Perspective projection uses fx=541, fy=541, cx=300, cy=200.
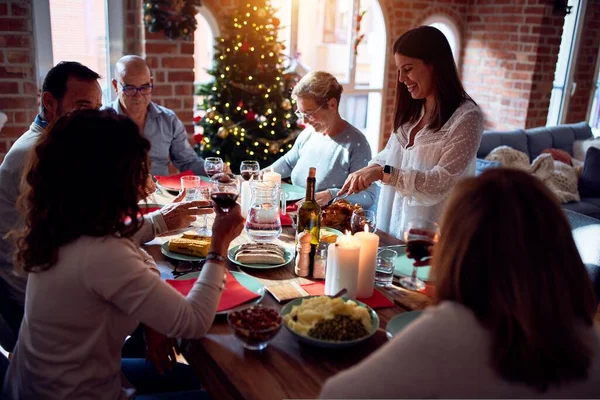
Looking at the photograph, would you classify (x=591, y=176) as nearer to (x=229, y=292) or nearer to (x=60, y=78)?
(x=229, y=292)

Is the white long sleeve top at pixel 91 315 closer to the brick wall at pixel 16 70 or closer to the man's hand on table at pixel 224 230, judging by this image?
the man's hand on table at pixel 224 230

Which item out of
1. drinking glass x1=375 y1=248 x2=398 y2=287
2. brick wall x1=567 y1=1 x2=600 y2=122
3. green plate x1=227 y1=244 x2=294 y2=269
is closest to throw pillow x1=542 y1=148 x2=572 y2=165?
brick wall x1=567 y1=1 x2=600 y2=122

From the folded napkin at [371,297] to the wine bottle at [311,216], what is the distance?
78 mm

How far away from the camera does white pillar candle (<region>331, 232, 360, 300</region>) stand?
1410mm

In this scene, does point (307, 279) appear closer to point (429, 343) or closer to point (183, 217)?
point (183, 217)

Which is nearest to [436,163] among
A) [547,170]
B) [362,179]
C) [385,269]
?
[362,179]

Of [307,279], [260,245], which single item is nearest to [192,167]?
[260,245]

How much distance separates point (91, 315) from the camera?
1.16 m

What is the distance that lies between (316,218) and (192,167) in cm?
147

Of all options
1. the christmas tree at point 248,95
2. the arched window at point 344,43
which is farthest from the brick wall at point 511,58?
A: the christmas tree at point 248,95

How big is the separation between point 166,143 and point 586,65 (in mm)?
5090

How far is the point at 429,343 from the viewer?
84 cm

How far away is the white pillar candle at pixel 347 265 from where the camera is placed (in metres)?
1.41

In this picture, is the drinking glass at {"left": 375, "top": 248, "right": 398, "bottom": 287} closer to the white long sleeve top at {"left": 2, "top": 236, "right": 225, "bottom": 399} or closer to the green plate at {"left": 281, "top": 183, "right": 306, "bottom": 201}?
the white long sleeve top at {"left": 2, "top": 236, "right": 225, "bottom": 399}
